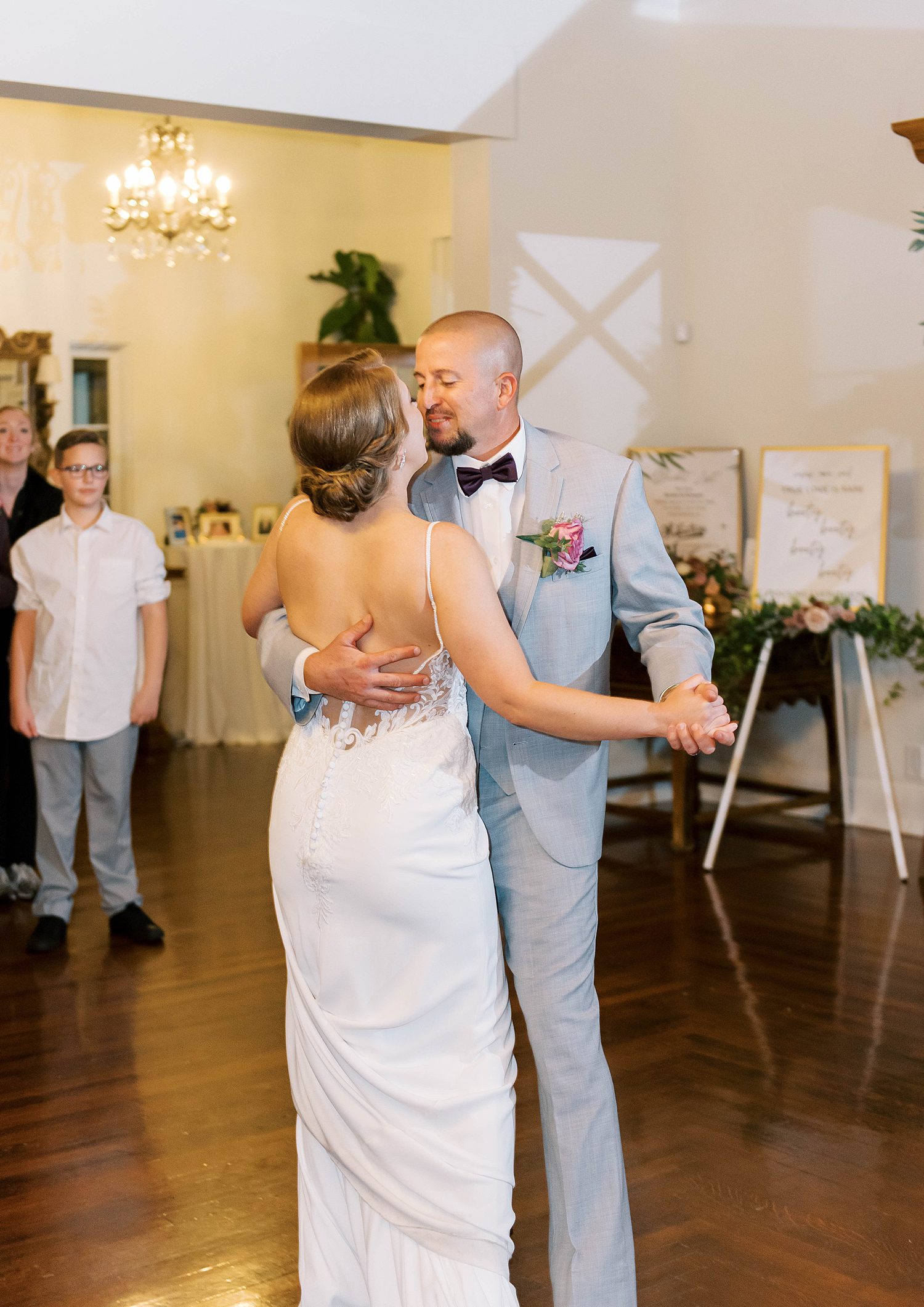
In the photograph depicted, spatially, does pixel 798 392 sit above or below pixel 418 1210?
above

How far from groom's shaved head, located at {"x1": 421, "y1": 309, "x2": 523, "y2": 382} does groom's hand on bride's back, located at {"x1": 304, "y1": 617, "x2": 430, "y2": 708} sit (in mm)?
545

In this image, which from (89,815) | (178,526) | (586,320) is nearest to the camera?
(89,815)

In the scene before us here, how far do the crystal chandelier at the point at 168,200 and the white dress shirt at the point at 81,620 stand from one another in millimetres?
4625

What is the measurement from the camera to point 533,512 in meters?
2.39

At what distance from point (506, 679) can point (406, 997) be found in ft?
1.69

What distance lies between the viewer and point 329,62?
554cm

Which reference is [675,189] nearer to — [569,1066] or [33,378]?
[33,378]

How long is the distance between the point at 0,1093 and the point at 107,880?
1.34 metres

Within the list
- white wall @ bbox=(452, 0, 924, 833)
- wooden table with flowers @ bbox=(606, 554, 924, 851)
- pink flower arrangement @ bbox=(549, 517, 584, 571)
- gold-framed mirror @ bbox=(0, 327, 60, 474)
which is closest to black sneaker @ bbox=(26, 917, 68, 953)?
wooden table with flowers @ bbox=(606, 554, 924, 851)

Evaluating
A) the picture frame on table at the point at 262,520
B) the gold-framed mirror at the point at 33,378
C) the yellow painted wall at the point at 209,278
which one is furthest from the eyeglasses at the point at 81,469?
the picture frame on table at the point at 262,520

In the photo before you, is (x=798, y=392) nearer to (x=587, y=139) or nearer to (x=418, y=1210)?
(x=587, y=139)

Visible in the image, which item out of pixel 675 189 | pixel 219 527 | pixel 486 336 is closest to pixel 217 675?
pixel 219 527

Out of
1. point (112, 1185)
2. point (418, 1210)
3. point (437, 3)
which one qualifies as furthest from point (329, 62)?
point (418, 1210)

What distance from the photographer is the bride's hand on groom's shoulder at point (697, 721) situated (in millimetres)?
2080
